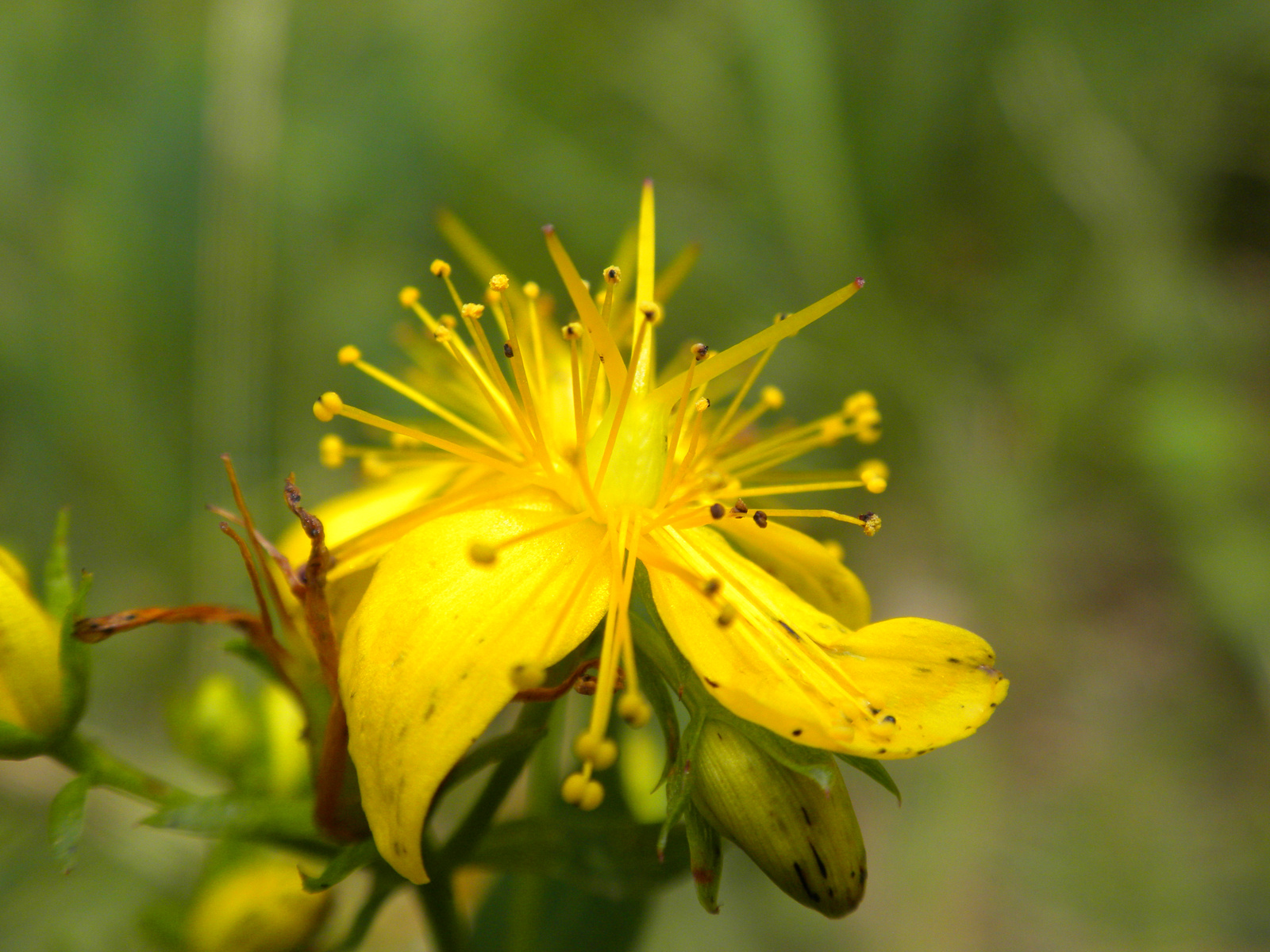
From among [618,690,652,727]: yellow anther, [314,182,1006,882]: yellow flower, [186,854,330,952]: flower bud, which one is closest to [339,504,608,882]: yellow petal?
[314,182,1006,882]: yellow flower

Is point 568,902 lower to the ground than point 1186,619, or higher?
lower

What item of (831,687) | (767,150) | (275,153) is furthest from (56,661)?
(767,150)

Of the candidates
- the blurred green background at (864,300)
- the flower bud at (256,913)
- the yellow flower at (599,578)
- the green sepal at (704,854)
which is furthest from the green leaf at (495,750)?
the blurred green background at (864,300)

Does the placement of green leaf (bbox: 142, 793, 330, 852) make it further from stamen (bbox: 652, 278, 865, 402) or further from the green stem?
stamen (bbox: 652, 278, 865, 402)

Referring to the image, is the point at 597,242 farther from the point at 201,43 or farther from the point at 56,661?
the point at 56,661

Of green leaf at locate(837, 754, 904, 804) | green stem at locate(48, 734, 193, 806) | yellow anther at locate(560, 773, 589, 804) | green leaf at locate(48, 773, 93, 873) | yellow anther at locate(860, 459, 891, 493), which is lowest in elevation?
green stem at locate(48, 734, 193, 806)

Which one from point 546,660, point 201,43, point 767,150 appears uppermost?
point 767,150

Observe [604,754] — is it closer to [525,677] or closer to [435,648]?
[525,677]

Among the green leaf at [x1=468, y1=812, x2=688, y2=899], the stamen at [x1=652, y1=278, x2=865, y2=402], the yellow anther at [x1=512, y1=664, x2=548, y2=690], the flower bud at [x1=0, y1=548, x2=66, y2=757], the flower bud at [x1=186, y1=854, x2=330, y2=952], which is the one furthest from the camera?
the flower bud at [x1=186, y1=854, x2=330, y2=952]
